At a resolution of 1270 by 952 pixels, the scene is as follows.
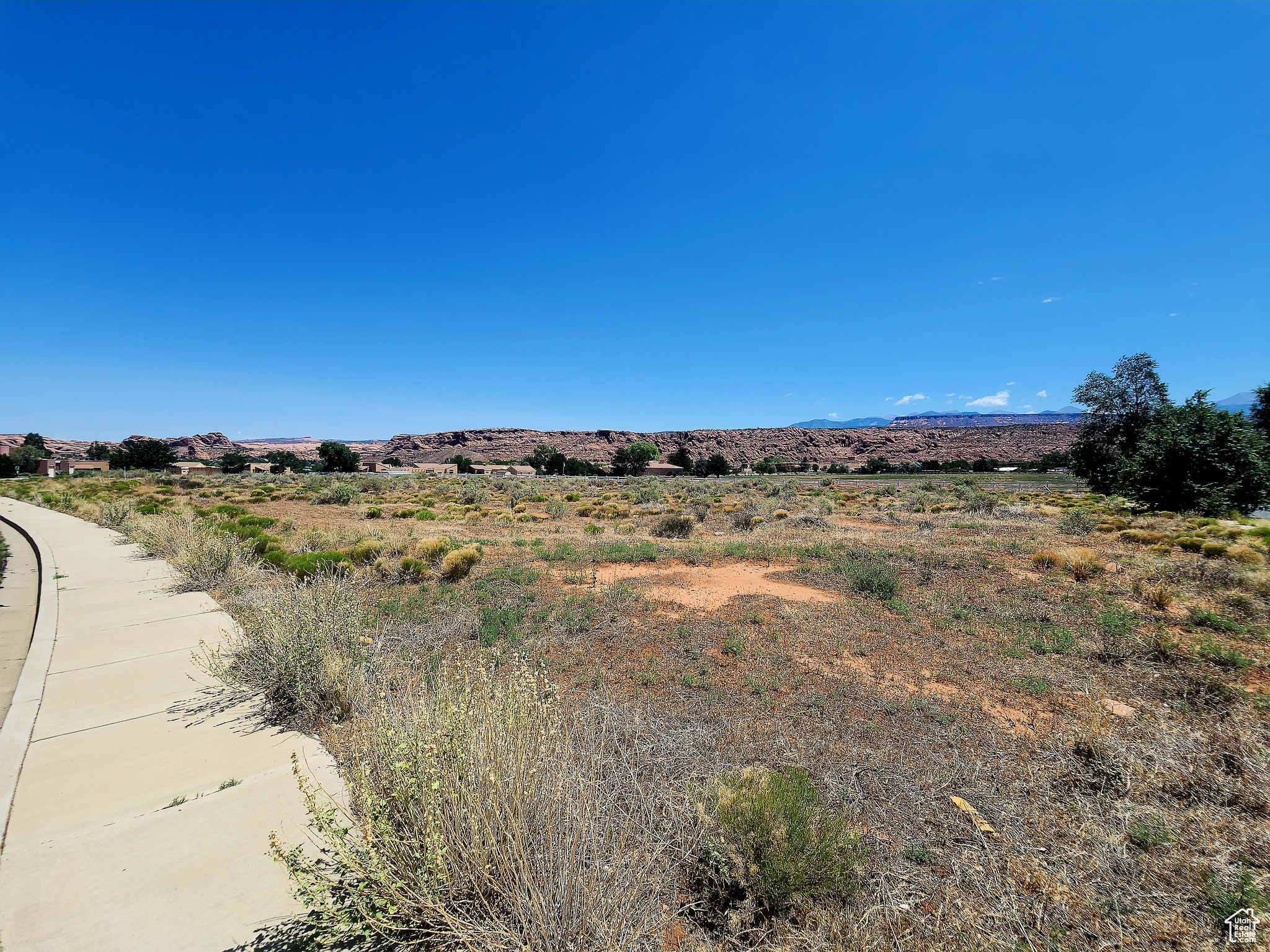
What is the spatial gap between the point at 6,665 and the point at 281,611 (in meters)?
3.40

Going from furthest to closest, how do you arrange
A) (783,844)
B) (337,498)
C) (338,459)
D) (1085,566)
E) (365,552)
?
(338,459) → (337,498) → (365,552) → (1085,566) → (783,844)

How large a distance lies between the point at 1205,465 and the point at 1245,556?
10.8 m

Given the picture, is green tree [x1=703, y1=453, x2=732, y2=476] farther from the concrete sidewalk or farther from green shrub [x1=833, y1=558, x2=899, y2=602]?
the concrete sidewalk

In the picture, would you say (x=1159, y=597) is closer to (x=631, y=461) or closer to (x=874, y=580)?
(x=874, y=580)

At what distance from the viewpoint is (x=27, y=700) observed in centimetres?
418

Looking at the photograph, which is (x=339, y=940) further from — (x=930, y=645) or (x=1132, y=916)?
(x=930, y=645)

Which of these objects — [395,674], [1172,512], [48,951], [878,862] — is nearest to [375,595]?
→ [395,674]

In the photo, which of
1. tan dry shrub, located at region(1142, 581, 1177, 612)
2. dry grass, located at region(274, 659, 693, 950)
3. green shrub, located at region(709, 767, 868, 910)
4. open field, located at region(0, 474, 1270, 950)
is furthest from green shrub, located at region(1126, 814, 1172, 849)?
tan dry shrub, located at region(1142, 581, 1177, 612)

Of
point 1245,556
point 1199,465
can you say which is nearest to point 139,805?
point 1245,556

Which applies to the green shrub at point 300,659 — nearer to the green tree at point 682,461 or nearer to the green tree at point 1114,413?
the green tree at point 1114,413

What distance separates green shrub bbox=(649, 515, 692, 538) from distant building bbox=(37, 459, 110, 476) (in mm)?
83353

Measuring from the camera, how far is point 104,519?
1603 centimetres

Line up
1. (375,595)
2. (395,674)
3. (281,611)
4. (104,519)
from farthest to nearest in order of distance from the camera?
(104,519), (375,595), (281,611), (395,674)

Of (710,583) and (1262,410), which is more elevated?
(1262,410)
